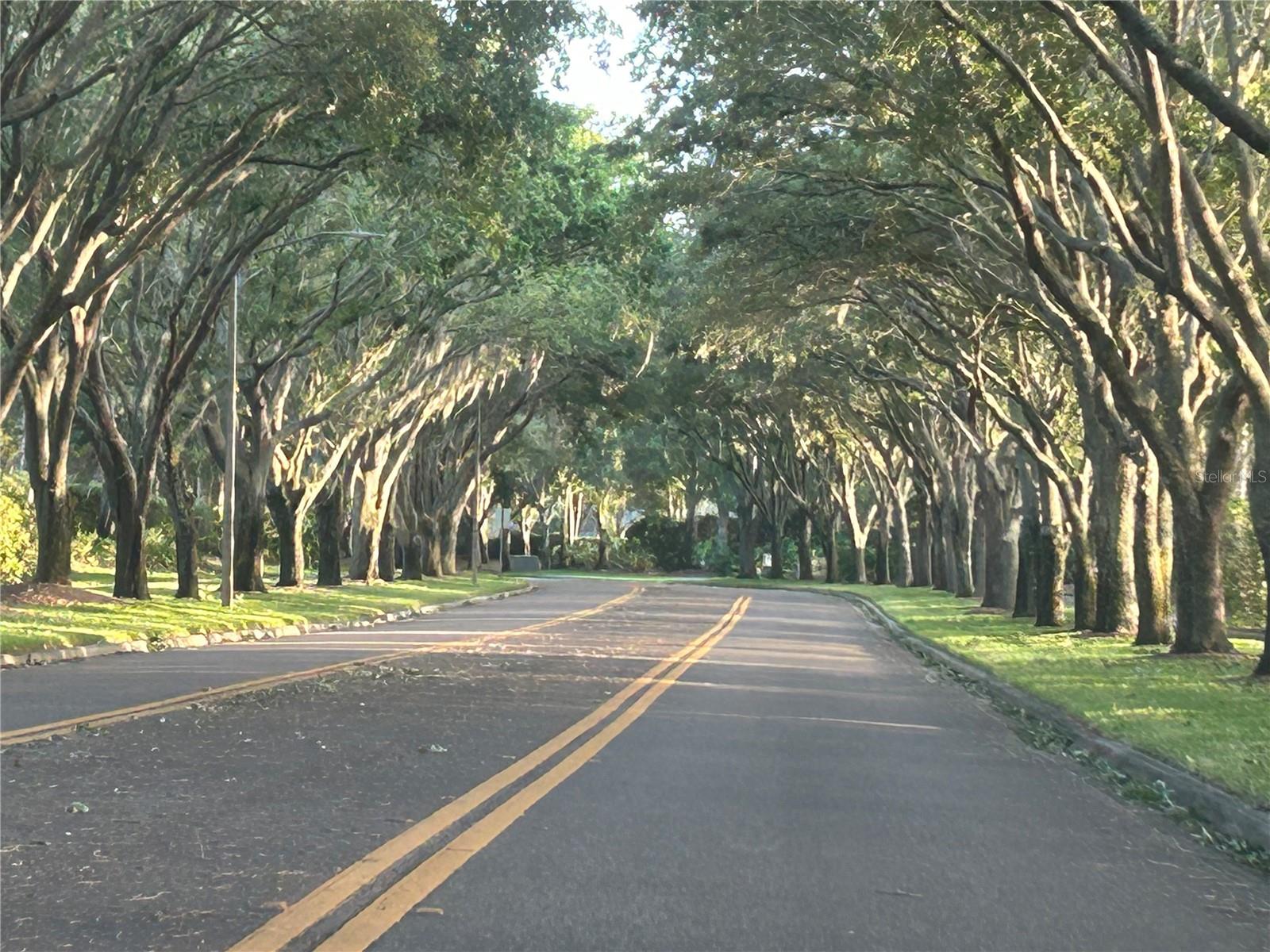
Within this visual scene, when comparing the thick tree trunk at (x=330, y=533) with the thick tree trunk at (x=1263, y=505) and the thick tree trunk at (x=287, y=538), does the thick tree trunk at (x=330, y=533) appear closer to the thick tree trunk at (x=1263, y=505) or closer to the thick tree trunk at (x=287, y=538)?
the thick tree trunk at (x=287, y=538)

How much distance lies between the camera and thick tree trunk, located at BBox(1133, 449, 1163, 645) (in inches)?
838

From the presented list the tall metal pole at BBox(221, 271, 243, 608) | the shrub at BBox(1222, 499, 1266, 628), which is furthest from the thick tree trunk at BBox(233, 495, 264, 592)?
the shrub at BBox(1222, 499, 1266, 628)

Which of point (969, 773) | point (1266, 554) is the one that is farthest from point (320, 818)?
point (1266, 554)

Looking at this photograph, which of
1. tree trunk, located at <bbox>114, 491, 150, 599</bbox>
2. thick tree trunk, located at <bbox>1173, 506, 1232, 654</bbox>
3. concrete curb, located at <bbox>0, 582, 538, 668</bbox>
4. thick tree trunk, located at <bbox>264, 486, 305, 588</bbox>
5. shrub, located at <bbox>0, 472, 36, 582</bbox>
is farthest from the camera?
thick tree trunk, located at <bbox>264, 486, 305, 588</bbox>

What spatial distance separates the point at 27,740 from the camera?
1027cm

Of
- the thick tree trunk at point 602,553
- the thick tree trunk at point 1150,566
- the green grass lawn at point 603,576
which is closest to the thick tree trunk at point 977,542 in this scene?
the thick tree trunk at point 1150,566

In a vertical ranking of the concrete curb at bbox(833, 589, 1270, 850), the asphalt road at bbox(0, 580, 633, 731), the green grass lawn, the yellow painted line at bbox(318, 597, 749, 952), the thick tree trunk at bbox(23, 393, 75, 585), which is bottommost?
the concrete curb at bbox(833, 589, 1270, 850)

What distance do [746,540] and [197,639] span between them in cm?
4407

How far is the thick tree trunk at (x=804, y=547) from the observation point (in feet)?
198

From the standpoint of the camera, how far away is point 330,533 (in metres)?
40.1

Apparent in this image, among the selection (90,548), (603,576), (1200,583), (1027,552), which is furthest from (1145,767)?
(603,576)

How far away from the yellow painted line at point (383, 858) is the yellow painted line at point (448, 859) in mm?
133

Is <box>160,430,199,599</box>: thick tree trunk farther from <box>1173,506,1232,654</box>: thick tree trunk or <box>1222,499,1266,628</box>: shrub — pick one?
<box>1222,499,1266,628</box>: shrub

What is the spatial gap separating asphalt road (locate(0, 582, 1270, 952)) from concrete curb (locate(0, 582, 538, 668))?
5.39 meters
